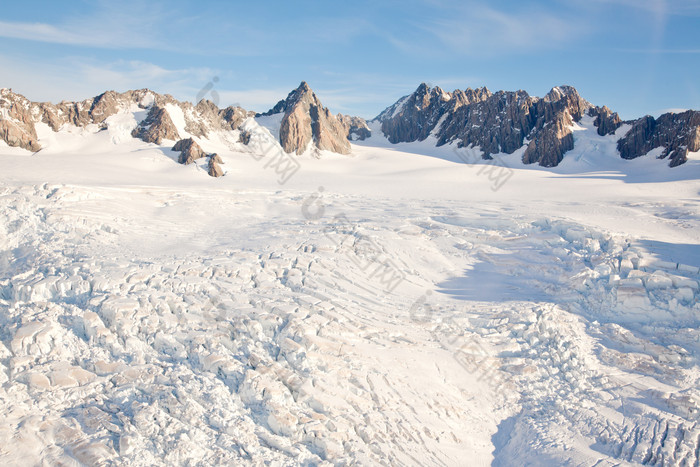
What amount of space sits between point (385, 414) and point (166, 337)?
17.1 feet

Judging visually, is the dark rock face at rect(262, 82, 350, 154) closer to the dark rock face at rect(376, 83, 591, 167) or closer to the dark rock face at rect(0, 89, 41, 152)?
the dark rock face at rect(376, 83, 591, 167)

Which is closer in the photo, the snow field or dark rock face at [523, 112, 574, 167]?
the snow field

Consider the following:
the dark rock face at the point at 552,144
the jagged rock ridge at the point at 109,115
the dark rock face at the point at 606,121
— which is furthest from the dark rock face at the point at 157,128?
the dark rock face at the point at 606,121

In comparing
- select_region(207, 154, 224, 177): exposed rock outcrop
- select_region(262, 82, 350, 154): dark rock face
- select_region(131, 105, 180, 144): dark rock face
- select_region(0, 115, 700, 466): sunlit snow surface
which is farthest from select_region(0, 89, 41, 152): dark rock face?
select_region(262, 82, 350, 154): dark rock face

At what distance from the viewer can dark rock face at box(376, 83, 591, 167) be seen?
167ft

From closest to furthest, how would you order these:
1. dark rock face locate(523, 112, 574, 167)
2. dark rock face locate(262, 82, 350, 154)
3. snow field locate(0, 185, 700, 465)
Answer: snow field locate(0, 185, 700, 465), dark rock face locate(262, 82, 350, 154), dark rock face locate(523, 112, 574, 167)

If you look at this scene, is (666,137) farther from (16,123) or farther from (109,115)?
(16,123)

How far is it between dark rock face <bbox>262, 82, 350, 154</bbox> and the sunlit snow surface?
98.6 feet

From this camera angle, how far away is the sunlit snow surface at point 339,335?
24.4 ft

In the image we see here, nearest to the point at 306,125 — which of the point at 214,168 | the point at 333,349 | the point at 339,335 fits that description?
the point at 214,168

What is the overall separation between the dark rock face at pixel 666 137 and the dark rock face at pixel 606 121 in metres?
2.52

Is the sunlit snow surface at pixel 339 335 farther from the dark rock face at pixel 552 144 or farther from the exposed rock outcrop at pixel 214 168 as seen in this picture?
the dark rock face at pixel 552 144

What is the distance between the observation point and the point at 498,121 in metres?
59.0

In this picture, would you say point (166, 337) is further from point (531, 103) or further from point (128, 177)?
point (531, 103)
